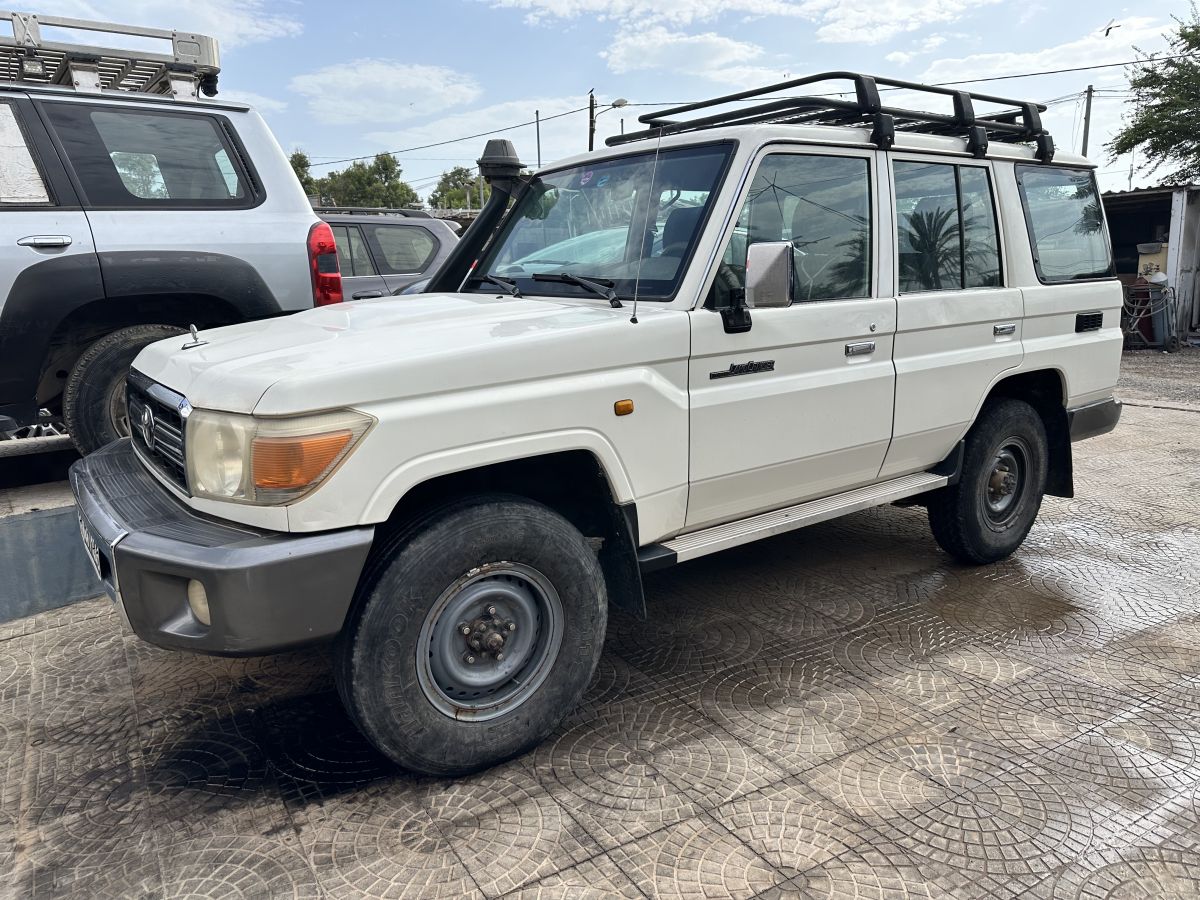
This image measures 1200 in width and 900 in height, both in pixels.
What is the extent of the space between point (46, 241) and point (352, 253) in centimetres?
372

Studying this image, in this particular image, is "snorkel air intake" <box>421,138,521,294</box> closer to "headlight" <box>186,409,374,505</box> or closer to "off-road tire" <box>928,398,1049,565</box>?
"headlight" <box>186,409,374,505</box>

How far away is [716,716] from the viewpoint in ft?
10.3

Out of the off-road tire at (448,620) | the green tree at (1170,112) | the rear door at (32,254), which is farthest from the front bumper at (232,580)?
the green tree at (1170,112)

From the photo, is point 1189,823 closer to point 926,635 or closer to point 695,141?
point 926,635

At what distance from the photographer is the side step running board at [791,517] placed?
3.21 metres

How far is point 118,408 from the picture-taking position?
4844mm

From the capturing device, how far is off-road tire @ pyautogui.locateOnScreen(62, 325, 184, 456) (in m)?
4.70

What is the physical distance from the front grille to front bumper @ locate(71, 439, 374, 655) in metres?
0.23

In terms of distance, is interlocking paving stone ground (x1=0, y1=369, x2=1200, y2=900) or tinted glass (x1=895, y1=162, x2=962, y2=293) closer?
interlocking paving stone ground (x1=0, y1=369, x2=1200, y2=900)

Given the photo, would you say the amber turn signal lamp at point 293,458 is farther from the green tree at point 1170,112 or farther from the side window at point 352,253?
the green tree at point 1170,112

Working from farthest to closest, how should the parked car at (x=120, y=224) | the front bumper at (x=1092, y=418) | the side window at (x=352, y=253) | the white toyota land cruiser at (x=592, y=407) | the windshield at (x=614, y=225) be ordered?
1. the side window at (x=352, y=253)
2. the front bumper at (x=1092, y=418)
3. the parked car at (x=120, y=224)
4. the windshield at (x=614, y=225)
5. the white toyota land cruiser at (x=592, y=407)

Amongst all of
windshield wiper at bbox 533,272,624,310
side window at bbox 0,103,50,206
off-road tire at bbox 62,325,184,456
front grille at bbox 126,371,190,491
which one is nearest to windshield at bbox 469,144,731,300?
windshield wiper at bbox 533,272,624,310

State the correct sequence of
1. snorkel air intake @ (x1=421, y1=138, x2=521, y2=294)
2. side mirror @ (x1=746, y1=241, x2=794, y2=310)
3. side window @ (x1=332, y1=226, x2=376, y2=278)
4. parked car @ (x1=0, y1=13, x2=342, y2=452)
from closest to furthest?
side mirror @ (x1=746, y1=241, x2=794, y2=310) < snorkel air intake @ (x1=421, y1=138, x2=521, y2=294) < parked car @ (x1=0, y1=13, x2=342, y2=452) < side window @ (x1=332, y1=226, x2=376, y2=278)

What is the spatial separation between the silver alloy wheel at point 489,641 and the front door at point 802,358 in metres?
0.72
